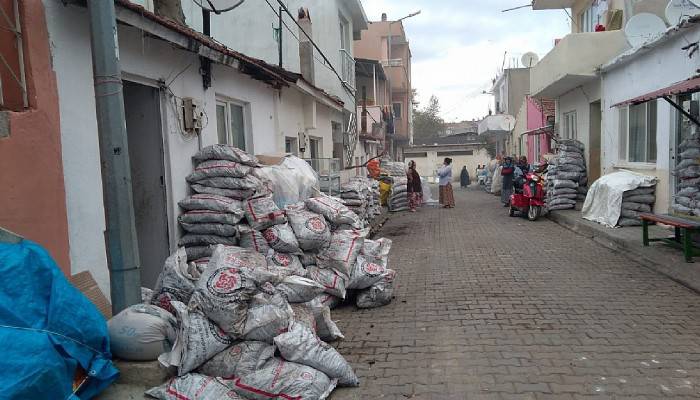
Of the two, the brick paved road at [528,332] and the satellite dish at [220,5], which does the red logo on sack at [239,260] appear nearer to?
the brick paved road at [528,332]

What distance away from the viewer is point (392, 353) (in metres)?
4.62

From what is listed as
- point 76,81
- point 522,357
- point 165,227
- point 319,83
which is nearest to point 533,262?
point 522,357

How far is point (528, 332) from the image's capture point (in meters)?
4.97

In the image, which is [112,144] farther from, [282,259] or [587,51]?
[587,51]

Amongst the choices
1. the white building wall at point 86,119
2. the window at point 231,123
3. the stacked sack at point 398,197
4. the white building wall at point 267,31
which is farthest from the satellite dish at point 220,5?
the stacked sack at point 398,197

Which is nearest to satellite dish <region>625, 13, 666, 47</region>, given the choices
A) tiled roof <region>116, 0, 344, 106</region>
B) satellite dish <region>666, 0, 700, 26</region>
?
satellite dish <region>666, 0, 700, 26</region>

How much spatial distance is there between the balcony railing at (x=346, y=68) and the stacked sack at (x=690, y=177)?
9839 mm

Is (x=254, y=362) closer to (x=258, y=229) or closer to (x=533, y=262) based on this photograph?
(x=258, y=229)

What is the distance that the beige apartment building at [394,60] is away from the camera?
30.9 m

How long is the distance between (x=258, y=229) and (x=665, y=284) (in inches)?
198

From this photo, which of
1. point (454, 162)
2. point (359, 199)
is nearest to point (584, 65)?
point (359, 199)

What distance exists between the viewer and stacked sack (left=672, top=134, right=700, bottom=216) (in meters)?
8.06

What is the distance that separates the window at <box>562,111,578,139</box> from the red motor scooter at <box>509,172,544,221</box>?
112 inches

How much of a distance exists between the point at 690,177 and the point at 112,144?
819 centimetres
